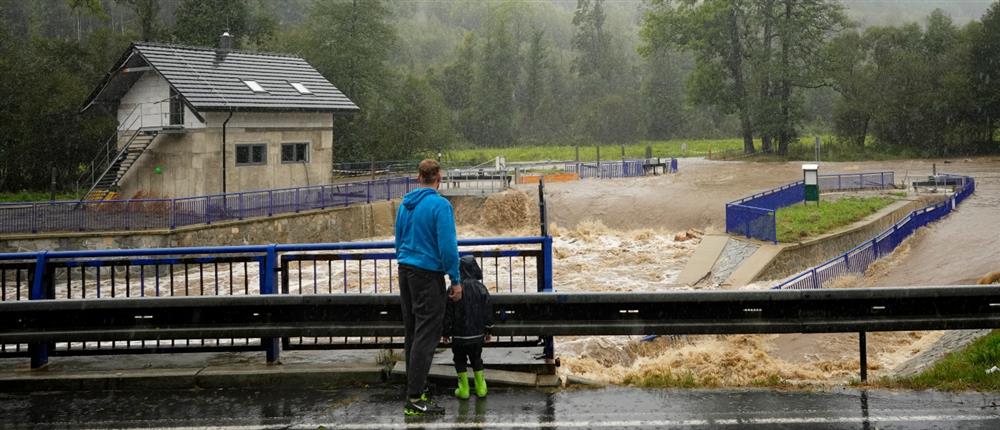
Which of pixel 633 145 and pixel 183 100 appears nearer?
pixel 183 100

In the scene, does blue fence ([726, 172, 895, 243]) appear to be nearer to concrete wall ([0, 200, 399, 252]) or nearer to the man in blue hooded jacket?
concrete wall ([0, 200, 399, 252])

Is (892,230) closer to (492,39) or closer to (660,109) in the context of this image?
(660,109)

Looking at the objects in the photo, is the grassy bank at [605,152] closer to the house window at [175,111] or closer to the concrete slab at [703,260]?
the house window at [175,111]

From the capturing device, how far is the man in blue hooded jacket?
7.98m

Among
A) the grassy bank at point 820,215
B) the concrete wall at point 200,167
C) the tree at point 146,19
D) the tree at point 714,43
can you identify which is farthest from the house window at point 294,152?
the tree at point 714,43

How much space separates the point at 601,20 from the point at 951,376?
395ft

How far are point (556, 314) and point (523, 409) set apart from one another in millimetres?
1199

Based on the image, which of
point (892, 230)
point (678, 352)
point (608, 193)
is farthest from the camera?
point (608, 193)

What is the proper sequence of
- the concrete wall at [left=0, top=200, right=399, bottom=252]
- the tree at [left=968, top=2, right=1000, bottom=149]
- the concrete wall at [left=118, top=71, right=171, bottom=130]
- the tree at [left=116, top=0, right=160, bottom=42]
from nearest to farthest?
the concrete wall at [left=0, top=200, right=399, bottom=252], the concrete wall at [left=118, top=71, right=171, bottom=130], the tree at [left=968, top=2, right=1000, bottom=149], the tree at [left=116, top=0, right=160, bottom=42]

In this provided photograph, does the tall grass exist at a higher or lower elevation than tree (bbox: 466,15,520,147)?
lower

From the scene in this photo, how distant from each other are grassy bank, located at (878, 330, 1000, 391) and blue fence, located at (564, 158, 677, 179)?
4587 cm

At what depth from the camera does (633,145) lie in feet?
Answer: 330

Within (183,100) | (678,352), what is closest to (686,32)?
(183,100)

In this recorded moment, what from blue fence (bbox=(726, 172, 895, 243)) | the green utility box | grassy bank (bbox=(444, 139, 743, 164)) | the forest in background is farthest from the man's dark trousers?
grassy bank (bbox=(444, 139, 743, 164))
